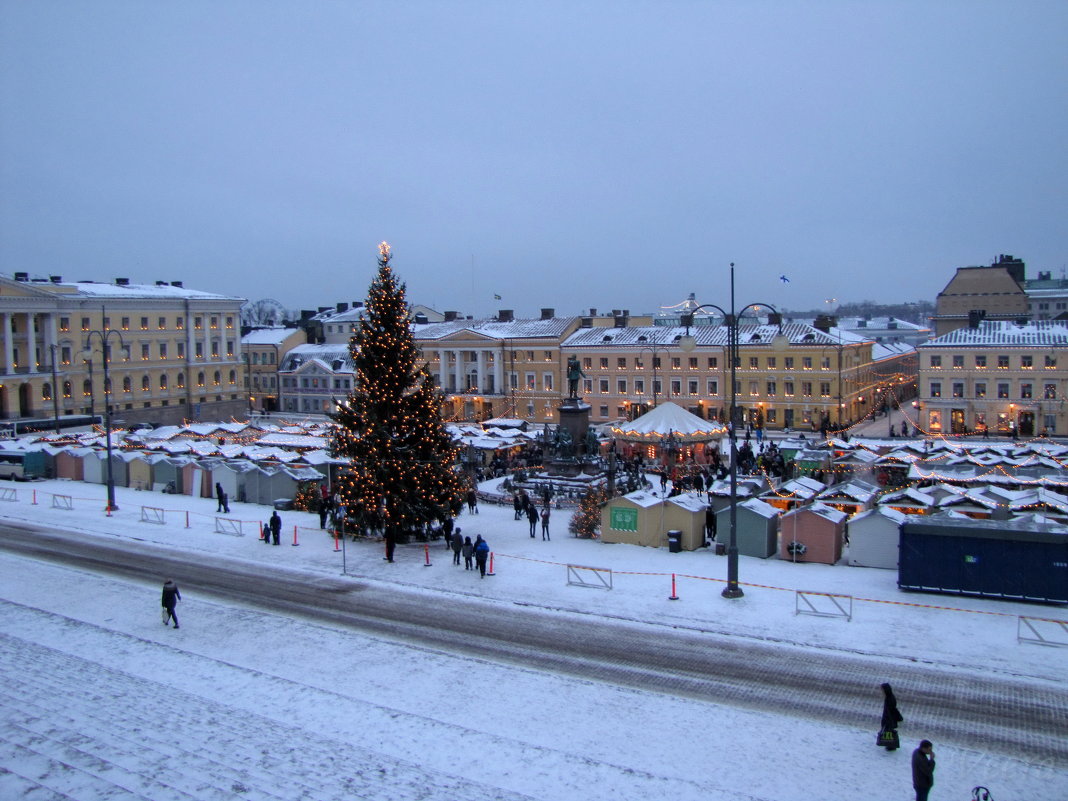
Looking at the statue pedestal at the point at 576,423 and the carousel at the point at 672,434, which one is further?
the carousel at the point at 672,434

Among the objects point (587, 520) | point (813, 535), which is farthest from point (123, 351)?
point (813, 535)

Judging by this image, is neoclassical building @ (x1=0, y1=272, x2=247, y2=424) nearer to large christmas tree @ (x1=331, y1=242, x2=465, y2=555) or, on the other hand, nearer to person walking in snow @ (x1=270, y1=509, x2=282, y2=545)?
person walking in snow @ (x1=270, y1=509, x2=282, y2=545)

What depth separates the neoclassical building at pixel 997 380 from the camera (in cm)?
5644

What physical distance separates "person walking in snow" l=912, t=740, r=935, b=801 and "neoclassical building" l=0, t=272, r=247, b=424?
221ft

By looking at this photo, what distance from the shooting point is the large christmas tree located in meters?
27.1

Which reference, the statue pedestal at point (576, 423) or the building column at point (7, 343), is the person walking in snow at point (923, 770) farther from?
the building column at point (7, 343)

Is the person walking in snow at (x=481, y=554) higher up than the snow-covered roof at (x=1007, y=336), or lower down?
lower down

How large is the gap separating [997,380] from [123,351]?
7636 cm

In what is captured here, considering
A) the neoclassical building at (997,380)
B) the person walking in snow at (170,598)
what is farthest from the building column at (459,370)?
the person walking in snow at (170,598)

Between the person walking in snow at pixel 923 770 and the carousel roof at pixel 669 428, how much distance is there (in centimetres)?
3199

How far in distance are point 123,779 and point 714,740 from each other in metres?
9.55

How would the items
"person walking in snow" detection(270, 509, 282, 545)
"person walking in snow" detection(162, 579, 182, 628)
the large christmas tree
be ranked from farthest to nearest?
1. "person walking in snow" detection(270, 509, 282, 545)
2. the large christmas tree
3. "person walking in snow" detection(162, 579, 182, 628)

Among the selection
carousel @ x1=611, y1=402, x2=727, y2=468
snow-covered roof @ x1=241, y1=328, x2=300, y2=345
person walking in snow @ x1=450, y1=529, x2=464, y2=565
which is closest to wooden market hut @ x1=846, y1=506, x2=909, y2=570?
person walking in snow @ x1=450, y1=529, x2=464, y2=565

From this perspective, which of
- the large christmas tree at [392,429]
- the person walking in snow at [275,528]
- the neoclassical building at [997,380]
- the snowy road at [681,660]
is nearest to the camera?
the snowy road at [681,660]
